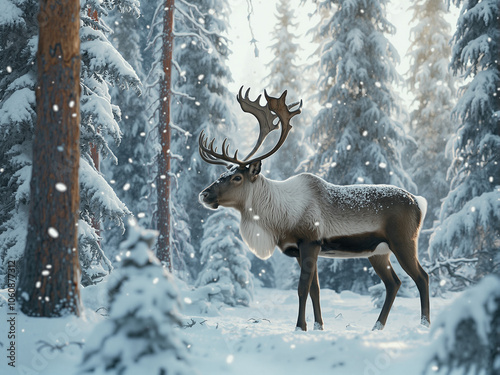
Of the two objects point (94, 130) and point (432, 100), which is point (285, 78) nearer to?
point (432, 100)

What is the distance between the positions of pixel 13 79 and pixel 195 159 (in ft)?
34.8

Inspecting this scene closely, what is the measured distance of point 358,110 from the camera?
16297 millimetres

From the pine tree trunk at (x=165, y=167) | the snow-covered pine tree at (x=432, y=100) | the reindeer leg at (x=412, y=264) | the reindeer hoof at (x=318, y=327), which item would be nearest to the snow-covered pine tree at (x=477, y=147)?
the reindeer leg at (x=412, y=264)

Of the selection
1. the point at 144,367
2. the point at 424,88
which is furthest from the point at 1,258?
the point at 424,88

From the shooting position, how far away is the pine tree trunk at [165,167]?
12.8m

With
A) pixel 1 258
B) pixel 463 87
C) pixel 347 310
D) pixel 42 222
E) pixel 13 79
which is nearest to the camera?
pixel 42 222

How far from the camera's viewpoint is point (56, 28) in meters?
5.11

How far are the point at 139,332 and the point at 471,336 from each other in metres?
2.12

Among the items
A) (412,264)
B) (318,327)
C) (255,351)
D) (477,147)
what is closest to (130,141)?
(477,147)

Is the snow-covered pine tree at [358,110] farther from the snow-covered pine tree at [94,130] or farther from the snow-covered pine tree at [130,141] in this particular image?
the snow-covered pine tree at [94,130]

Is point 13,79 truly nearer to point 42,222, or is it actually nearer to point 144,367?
point 42,222

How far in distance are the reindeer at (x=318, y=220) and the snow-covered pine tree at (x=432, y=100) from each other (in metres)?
16.3

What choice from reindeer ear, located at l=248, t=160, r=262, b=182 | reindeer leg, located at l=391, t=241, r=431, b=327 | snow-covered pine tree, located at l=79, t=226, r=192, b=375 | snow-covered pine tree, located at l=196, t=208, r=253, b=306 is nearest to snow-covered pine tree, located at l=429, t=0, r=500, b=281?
reindeer leg, located at l=391, t=241, r=431, b=327

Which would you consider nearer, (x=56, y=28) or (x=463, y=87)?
(x=56, y=28)
